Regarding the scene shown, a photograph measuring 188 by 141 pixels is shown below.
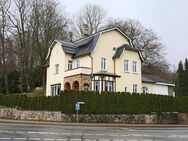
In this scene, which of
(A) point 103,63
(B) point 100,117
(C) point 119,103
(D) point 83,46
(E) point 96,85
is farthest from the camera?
(D) point 83,46

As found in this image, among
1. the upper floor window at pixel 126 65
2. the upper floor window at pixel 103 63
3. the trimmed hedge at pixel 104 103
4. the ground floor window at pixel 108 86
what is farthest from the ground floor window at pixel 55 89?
the trimmed hedge at pixel 104 103

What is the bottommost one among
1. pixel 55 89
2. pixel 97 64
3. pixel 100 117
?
pixel 100 117

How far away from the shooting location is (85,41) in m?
53.4

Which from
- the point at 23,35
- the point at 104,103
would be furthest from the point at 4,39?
the point at 104,103

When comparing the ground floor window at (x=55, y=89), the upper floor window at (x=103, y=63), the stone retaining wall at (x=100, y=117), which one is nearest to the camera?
the stone retaining wall at (x=100, y=117)

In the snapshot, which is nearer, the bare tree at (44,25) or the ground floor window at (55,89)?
the ground floor window at (55,89)

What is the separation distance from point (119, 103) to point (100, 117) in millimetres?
2984

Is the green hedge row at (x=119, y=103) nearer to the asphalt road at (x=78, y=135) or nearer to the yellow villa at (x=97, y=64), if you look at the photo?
the yellow villa at (x=97, y=64)

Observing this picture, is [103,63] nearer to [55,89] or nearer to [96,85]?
[96,85]

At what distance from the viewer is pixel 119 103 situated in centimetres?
3959

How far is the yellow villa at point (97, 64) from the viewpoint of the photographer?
49.3 metres

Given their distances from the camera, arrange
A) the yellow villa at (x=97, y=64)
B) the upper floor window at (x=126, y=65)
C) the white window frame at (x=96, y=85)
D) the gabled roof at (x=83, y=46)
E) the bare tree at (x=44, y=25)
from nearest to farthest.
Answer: the yellow villa at (x=97, y=64), the white window frame at (x=96, y=85), the gabled roof at (x=83, y=46), the upper floor window at (x=126, y=65), the bare tree at (x=44, y=25)

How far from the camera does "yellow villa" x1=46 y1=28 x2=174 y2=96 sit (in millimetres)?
49281

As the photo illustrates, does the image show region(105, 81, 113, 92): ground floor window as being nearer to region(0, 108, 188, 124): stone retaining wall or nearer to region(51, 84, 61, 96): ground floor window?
region(51, 84, 61, 96): ground floor window
